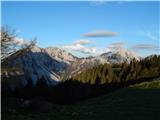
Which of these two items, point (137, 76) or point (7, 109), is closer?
point (7, 109)

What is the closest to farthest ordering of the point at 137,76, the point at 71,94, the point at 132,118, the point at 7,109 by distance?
the point at 132,118 < the point at 7,109 < the point at 71,94 < the point at 137,76

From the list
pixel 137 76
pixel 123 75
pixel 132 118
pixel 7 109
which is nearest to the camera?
pixel 132 118

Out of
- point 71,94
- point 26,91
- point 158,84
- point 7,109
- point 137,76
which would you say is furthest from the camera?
point 137,76

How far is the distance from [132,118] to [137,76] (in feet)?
301

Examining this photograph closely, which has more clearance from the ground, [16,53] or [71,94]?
[16,53]

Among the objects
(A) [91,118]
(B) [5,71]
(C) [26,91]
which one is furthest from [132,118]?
(C) [26,91]

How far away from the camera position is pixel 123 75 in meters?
128

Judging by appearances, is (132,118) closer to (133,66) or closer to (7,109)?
(7,109)

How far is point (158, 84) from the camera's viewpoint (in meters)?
72.8

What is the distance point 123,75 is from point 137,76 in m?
8.48

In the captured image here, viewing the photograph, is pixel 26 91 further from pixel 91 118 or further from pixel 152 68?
pixel 91 118

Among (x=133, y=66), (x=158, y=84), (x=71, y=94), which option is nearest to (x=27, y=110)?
(x=158, y=84)

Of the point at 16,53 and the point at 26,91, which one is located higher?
the point at 16,53

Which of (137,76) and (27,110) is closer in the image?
(27,110)
